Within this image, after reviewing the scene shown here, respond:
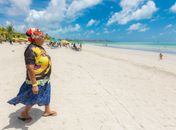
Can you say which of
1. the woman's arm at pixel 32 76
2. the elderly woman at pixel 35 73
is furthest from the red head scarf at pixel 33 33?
the woman's arm at pixel 32 76

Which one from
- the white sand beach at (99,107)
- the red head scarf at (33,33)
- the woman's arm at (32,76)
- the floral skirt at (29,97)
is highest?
the red head scarf at (33,33)

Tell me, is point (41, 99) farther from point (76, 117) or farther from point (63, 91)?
point (63, 91)

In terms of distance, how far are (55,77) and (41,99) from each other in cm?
498

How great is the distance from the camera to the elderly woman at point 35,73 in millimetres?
3789

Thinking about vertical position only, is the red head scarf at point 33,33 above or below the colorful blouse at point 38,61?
above

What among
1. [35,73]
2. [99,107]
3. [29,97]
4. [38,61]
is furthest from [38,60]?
[99,107]

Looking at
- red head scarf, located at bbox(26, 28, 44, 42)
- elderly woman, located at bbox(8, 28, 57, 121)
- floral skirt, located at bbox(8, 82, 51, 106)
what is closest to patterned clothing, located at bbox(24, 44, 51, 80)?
elderly woman, located at bbox(8, 28, 57, 121)

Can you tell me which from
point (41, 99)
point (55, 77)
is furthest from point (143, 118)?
point (55, 77)

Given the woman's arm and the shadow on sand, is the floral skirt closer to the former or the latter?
the woman's arm

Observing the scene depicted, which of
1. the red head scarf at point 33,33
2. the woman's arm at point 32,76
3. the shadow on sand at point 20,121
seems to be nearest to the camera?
the woman's arm at point 32,76

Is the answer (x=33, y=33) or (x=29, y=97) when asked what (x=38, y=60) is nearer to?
(x=33, y=33)

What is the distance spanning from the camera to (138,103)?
5980 mm

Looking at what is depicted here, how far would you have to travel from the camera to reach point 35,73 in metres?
3.92

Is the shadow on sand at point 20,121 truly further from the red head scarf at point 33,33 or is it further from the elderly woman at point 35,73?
the red head scarf at point 33,33
